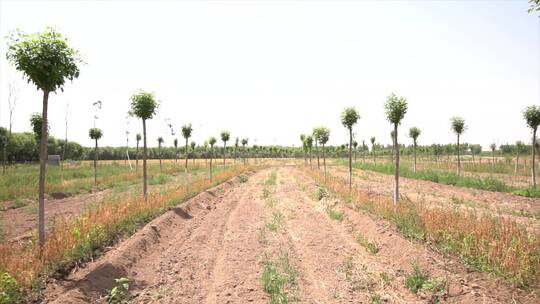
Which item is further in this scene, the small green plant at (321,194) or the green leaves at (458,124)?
the green leaves at (458,124)

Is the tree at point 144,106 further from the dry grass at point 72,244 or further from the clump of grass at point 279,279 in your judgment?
the clump of grass at point 279,279

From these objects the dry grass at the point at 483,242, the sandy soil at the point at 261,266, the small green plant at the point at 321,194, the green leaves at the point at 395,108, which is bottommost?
the sandy soil at the point at 261,266

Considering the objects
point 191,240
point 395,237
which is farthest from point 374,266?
point 191,240

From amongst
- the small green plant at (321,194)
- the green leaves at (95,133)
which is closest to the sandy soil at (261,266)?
the small green plant at (321,194)

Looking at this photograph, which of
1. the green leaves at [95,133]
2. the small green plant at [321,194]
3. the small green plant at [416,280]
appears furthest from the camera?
the green leaves at [95,133]

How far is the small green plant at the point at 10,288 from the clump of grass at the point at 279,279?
3833mm

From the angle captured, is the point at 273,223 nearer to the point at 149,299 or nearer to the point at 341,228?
the point at 341,228

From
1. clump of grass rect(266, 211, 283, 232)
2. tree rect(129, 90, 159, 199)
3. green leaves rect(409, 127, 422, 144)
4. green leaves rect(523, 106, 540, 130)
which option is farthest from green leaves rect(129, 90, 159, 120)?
green leaves rect(409, 127, 422, 144)

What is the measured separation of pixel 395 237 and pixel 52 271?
7.35 meters

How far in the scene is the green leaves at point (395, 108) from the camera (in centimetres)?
1170

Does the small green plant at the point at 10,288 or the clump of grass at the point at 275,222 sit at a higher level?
the small green plant at the point at 10,288

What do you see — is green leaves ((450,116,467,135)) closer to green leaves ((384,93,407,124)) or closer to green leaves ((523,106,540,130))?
green leaves ((523,106,540,130))

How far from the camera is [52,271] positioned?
540 cm

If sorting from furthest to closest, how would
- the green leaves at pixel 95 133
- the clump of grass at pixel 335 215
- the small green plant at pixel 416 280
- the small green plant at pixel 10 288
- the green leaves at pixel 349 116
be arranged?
the green leaves at pixel 95 133
the green leaves at pixel 349 116
the clump of grass at pixel 335 215
the small green plant at pixel 416 280
the small green plant at pixel 10 288
